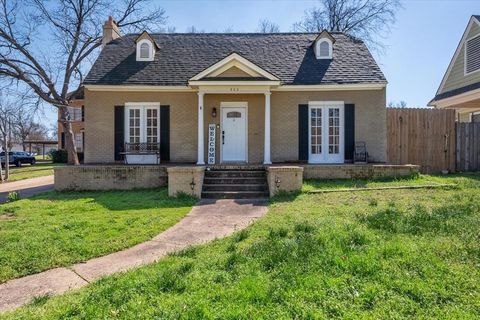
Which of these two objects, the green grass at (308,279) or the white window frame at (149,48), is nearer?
the green grass at (308,279)

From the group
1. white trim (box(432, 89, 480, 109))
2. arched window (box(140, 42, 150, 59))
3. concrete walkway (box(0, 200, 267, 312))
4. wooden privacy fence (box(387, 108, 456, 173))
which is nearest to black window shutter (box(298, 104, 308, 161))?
wooden privacy fence (box(387, 108, 456, 173))

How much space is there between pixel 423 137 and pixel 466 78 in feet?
19.5

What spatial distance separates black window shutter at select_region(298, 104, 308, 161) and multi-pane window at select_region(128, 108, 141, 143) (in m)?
6.53

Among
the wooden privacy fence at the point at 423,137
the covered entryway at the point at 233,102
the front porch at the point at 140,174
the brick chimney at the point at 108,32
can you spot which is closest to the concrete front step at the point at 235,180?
the front porch at the point at 140,174

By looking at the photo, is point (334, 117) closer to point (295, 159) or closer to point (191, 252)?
point (295, 159)

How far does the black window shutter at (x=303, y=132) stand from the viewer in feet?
40.8

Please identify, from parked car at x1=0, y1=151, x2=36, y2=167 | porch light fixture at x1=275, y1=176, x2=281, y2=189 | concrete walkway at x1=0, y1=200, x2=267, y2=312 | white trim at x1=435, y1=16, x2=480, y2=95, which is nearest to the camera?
concrete walkway at x1=0, y1=200, x2=267, y2=312

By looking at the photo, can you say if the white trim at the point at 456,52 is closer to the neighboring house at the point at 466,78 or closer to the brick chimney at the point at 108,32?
the neighboring house at the point at 466,78

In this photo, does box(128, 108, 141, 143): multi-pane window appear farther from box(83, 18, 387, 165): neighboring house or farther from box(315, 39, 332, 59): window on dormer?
box(315, 39, 332, 59): window on dormer

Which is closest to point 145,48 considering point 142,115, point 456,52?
point 142,115

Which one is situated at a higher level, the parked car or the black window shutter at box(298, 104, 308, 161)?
the black window shutter at box(298, 104, 308, 161)

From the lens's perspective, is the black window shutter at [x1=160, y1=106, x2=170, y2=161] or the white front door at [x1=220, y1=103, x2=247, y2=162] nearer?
the black window shutter at [x1=160, y1=106, x2=170, y2=161]

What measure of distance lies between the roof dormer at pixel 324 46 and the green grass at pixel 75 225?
910cm

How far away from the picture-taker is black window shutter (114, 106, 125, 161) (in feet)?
40.6
